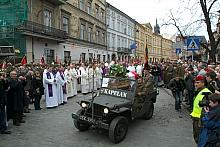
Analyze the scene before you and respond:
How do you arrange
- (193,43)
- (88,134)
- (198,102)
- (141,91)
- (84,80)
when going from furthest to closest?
1. (84,80)
2. (193,43)
3. (141,91)
4. (88,134)
5. (198,102)

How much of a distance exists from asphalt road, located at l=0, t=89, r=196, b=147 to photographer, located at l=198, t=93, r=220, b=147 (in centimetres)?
231

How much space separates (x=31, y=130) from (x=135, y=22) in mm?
69513

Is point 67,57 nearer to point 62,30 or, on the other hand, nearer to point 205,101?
point 62,30

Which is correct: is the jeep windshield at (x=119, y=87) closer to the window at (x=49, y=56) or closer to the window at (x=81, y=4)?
the window at (x=49, y=56)

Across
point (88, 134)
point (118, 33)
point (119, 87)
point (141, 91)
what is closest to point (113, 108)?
point (88, 134)

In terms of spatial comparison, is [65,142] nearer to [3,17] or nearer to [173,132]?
[173,132]

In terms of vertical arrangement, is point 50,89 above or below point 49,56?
below

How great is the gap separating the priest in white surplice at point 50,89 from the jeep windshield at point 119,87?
406 cm

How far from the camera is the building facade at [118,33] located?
52.5 meters

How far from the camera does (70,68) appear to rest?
A: 16469 millimetres

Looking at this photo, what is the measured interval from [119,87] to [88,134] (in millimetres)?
1827

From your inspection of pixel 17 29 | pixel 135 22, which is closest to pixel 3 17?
pixel 17 29

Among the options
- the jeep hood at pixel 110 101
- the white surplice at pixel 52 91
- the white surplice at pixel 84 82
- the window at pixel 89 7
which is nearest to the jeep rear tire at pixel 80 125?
the jeep hood at pixel 110 101

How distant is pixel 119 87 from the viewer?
8.89m
